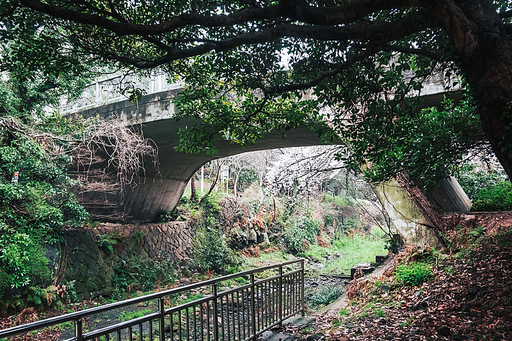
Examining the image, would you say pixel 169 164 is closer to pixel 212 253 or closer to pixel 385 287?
pixel 212 253

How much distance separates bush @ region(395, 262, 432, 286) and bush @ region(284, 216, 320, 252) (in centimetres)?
1080

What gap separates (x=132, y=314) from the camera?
25.7 feet

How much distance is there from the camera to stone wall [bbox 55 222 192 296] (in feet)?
28.7

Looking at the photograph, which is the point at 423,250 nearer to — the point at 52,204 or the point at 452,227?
Answer: the point at 452,227

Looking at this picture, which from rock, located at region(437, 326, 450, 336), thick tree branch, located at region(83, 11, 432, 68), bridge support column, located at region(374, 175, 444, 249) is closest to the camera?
thick tree branch, located at region(83, 11, 432, 68)

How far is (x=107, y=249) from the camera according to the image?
1019cm

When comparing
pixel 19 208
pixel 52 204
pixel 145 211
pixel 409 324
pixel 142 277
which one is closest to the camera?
pixel 409 324

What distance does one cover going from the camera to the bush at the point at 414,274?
598 centimetres

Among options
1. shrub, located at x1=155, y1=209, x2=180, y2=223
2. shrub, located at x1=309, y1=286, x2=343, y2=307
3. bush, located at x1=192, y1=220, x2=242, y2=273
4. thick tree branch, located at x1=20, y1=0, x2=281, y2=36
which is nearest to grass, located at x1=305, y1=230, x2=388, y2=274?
shrub, located at x1=309, y1=286, x2=343, y2=307

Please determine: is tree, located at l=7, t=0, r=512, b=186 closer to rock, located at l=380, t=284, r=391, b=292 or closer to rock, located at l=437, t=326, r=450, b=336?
rock, located at l=437, t=326, r=450, b=336

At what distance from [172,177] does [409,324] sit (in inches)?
429

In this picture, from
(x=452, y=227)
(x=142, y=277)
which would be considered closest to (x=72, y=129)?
(x=142, y=277)

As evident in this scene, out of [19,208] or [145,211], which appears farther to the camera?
[145,211]

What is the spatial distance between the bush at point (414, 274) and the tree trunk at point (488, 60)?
151 inches
